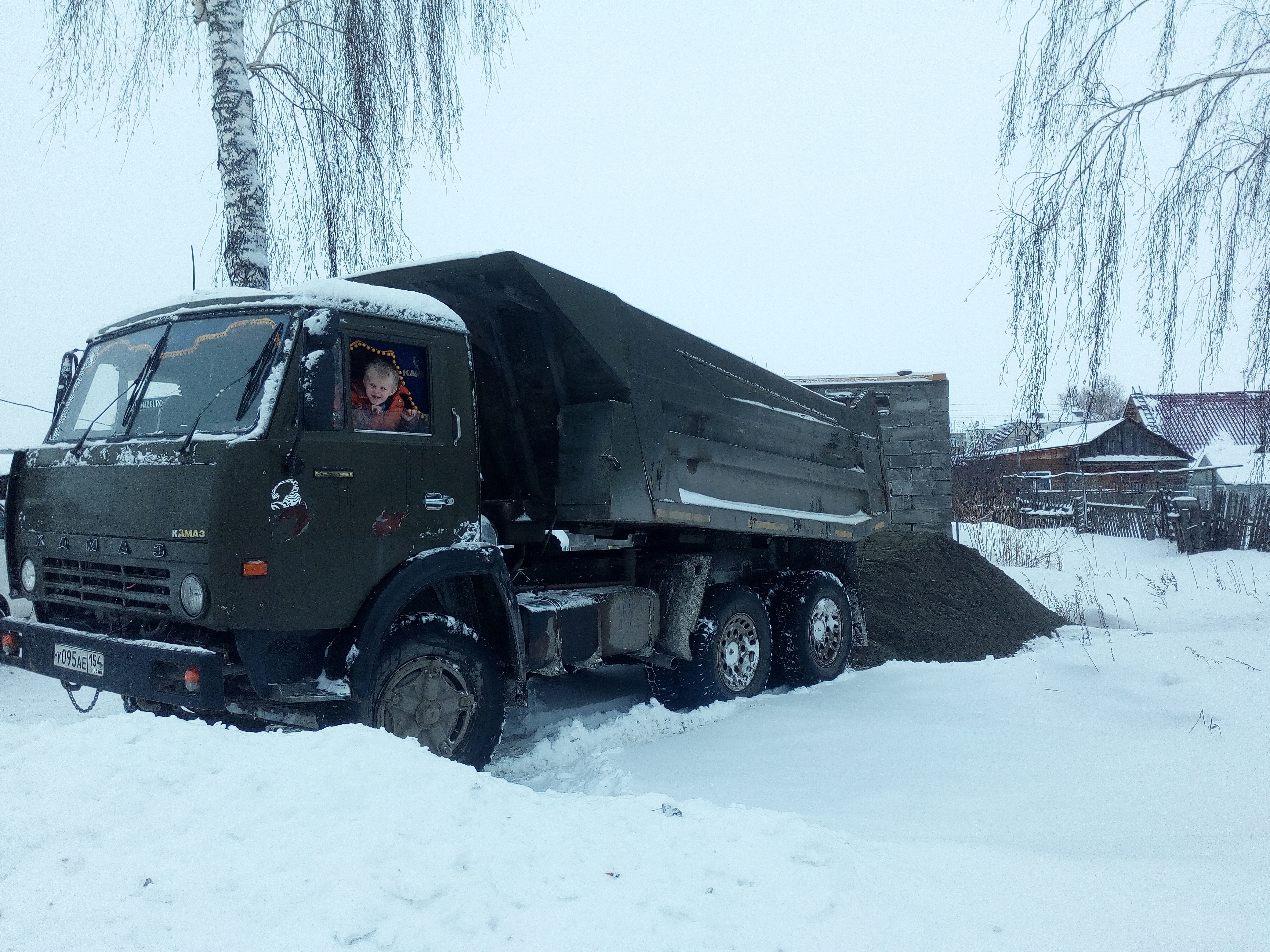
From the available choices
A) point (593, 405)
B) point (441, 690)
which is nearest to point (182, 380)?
point (441, 690)

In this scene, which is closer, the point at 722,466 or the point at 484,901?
the point at 484,901

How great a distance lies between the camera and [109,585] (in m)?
4.35

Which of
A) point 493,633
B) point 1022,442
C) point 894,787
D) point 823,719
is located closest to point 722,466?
point 823,719

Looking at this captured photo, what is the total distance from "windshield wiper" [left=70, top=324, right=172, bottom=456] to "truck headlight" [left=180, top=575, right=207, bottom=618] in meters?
1.08

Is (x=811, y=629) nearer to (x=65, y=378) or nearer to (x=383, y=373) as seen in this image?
(x=383, y=373)

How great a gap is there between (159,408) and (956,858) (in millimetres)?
4089

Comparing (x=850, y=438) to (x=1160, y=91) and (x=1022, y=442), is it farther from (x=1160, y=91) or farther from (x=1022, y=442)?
(x=1160, y=91)

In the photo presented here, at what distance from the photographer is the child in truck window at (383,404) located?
4.52 metres

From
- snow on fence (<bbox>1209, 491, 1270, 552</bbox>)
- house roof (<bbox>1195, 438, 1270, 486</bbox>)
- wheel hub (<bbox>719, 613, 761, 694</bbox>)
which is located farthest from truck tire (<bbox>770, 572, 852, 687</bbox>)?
house roof (<bbox>1195, 438, 1270, 486</bbox>)

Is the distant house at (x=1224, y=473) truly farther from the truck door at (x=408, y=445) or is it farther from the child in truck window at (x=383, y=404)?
the child in truck window at (x=383, y=404)

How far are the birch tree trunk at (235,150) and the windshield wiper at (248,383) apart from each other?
391cm

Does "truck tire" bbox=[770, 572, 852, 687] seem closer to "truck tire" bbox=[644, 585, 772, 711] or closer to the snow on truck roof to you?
"truck tire" bbox=[644, 585, 772, 711]

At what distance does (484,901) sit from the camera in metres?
2.66

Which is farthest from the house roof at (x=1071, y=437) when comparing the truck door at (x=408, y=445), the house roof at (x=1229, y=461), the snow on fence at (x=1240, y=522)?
the truck door at (x=408, y=445)
